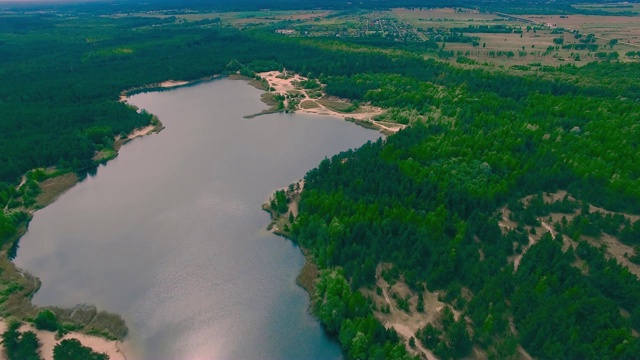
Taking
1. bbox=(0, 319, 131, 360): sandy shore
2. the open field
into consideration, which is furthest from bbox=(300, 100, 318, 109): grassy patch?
the open field

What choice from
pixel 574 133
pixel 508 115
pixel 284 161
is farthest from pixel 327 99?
pixel 574 133

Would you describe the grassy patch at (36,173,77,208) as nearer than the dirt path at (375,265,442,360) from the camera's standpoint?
No

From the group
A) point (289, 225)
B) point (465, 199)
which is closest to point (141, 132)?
point (289, 225)

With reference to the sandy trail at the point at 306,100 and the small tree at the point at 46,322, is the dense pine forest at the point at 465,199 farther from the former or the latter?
the small tree at the point at 46,322

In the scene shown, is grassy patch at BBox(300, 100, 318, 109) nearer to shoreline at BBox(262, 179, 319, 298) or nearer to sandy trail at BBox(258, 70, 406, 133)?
sandy trail at BBox(258, 70, 406, 133)

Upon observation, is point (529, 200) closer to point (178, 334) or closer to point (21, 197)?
point (178, 334)

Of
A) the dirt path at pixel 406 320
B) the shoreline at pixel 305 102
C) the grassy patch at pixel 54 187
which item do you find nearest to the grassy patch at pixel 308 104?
the shoreline at pixel 305 102

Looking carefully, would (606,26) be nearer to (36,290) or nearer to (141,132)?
(141,132)
